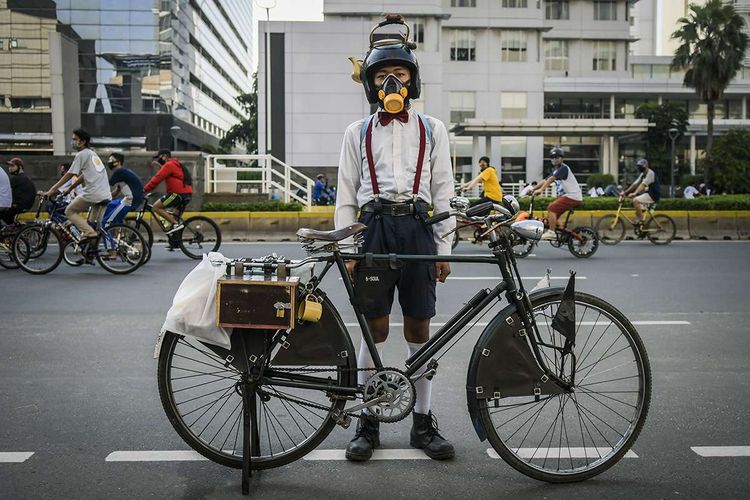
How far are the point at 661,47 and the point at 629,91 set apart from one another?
54.8 m

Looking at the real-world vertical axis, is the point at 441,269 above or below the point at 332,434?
above

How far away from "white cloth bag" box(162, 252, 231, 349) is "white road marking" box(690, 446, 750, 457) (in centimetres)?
248

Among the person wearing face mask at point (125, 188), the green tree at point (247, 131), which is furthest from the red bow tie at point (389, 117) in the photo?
the green tree at point (247, 131)

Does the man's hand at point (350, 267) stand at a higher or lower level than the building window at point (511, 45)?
lower

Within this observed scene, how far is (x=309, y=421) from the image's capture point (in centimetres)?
397

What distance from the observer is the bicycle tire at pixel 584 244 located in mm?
14484

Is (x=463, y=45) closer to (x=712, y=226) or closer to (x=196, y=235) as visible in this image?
(x=712, y=226)

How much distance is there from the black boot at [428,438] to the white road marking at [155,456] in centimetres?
109

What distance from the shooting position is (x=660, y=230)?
1716 cm

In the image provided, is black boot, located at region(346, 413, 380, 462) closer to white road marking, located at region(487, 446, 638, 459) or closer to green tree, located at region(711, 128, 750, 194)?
white road marking, located at region(487, 446, 638, 459)

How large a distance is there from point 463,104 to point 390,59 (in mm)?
62153

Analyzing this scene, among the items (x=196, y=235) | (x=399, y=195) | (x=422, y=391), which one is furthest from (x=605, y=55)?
(x=422, y=391)

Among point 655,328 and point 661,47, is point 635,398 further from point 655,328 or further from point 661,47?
point 661,47

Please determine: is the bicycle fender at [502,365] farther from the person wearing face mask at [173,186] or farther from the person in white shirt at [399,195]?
the person wearing face mask at [173,186]
